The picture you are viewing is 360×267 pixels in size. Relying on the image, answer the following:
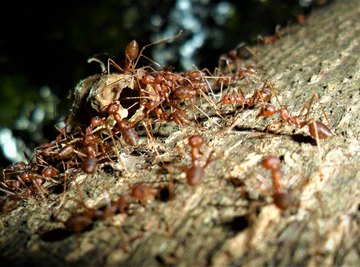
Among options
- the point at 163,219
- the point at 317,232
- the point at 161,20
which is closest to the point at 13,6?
the point at 161,20

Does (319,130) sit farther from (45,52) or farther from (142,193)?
(45,52)

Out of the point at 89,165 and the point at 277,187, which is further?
the point at 89,165

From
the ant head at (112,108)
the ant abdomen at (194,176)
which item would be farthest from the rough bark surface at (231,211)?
the ant head at (112,108)

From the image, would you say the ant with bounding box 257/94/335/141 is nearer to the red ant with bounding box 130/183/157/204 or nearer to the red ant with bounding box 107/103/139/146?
the red ant with bounding box 107/103/139/146

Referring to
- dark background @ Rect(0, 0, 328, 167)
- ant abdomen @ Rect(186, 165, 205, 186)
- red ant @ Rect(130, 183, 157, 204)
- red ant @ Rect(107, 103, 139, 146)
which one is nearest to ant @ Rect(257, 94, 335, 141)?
ant abdomen @ Rect(186, 165, 205, 186)

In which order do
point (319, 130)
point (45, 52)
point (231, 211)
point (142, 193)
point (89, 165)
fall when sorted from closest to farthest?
point (231, 211)
point (142, 193)
point (319, 130)
point (89, 165)
point (45, 52)

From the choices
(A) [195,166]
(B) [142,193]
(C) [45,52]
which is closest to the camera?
(B) [142,193]

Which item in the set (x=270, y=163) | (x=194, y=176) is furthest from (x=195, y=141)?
(x=270, y=163)

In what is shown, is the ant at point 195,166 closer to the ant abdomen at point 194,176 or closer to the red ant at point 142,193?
the ant abdomen at point 194,176
